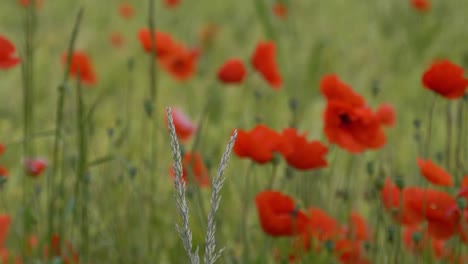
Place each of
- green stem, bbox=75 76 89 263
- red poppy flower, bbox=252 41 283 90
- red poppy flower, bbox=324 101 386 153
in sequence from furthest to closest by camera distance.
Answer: red poppy flower, bbox=252 41 283 90
red poppy flower, bbox=324 101 386 153
green stem, bbox=75 76 89 263

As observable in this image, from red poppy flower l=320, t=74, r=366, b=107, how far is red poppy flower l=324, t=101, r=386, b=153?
22 mm

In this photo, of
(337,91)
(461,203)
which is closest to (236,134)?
(461,203)

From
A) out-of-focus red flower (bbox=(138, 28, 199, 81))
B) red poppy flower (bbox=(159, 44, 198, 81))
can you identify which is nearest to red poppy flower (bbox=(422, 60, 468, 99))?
out-of-focus red flower (bbox=(138, 28, 199, 81))

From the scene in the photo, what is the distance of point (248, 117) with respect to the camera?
345 cm

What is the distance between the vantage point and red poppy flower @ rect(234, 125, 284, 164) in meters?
1.49

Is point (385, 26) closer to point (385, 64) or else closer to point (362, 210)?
point (385, 64)

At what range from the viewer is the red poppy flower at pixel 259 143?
149 cm

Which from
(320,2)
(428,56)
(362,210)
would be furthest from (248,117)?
(320,2)

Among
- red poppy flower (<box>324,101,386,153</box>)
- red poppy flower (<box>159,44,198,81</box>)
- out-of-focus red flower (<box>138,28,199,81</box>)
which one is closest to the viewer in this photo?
red poppy flower (<box>324,101,386,153</box>)

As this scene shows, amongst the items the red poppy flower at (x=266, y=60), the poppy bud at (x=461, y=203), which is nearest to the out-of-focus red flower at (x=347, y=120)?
the poppy bud at (x=461, y=203)

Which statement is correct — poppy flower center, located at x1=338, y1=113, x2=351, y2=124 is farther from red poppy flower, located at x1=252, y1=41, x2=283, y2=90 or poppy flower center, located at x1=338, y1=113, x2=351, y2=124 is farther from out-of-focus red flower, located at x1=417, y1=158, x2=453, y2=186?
red poppy flower, located at x1=252, y1=41, x2=283, y2=90

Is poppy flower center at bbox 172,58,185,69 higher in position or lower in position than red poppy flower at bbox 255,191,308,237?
higher

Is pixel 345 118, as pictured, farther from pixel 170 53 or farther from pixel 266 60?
pixel 170 53

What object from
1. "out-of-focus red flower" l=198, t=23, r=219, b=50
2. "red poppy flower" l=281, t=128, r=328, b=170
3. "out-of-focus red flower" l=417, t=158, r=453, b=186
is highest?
"out-of-focus red flower" l=198, t=23, r=219, b=50
